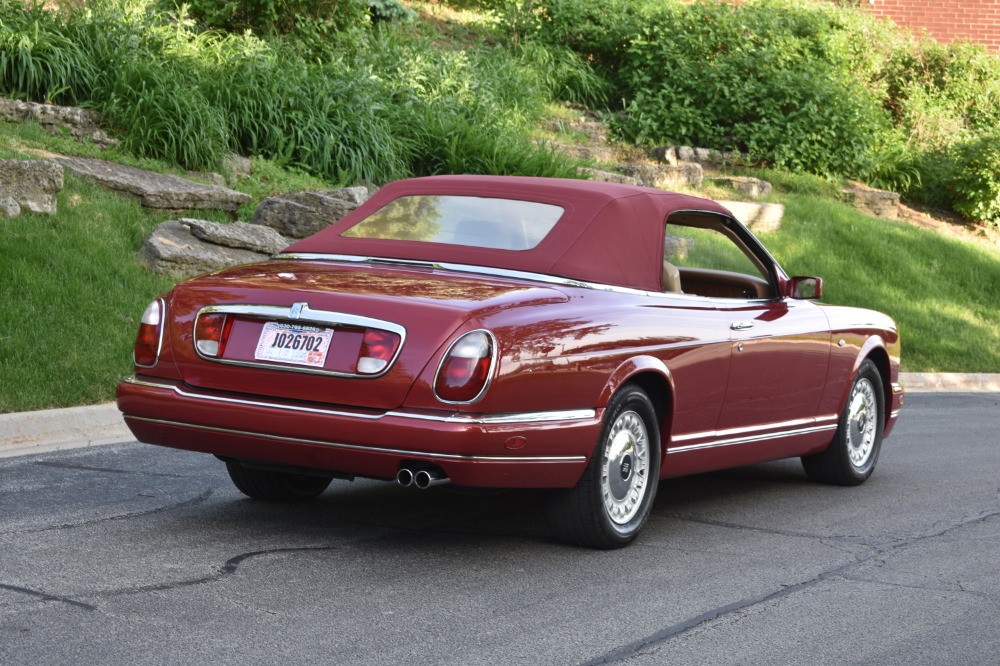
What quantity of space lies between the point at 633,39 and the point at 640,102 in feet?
4.91

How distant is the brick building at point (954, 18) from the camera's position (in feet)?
91.5

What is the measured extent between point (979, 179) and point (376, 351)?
17.5m

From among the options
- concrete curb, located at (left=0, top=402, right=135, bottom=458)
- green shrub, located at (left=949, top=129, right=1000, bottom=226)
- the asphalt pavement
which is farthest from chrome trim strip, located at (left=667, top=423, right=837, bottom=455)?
green shrub, located at (left=949, top=129, right=1000, bottom=226)

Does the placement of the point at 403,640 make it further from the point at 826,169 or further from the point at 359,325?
the point at 826,169

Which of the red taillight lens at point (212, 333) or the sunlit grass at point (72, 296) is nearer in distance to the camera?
the red taillight lens at point (212, 333)

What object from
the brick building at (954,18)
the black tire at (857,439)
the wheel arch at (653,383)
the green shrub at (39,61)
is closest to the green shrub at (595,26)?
the brick building at (954,18)

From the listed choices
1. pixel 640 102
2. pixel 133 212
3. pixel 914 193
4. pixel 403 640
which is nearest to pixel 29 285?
pixel 133 212

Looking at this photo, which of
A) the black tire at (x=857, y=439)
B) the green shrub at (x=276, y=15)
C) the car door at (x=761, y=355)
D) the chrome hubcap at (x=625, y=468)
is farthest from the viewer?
the green shrub at (x=276, y=15)

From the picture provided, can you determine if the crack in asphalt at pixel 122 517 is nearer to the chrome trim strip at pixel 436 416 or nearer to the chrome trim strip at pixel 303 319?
the chrome trim strip at pixel 436 416

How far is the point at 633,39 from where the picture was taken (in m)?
21.5

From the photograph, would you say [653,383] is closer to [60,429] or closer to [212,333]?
[212,333]

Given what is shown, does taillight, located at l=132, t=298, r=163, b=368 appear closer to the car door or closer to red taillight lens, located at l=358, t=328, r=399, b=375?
red taillight lens, located at l=358, t=328, r=399, b=375

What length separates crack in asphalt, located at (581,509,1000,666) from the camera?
445 cm

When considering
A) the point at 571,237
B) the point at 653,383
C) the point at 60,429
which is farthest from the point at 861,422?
the point at 60,429
